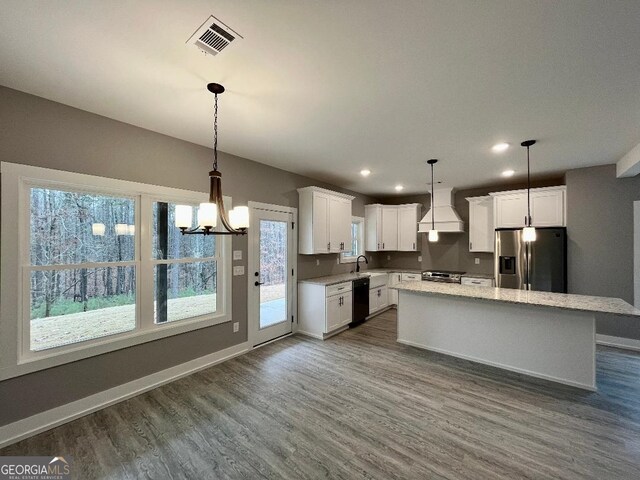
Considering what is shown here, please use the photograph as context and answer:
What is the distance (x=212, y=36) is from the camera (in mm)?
1585

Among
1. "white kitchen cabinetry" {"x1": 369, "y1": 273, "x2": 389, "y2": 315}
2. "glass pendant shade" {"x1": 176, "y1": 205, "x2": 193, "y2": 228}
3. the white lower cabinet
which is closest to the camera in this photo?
"glass pendant shade" {"x1": 176, "y1": 205, "x2": 193, "y2": 228}

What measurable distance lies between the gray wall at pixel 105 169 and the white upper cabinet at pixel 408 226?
13.5ft

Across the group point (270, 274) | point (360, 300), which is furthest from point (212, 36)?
point (360, 300)

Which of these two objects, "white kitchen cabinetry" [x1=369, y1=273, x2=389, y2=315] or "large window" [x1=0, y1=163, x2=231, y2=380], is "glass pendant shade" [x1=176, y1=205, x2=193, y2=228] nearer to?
"large window" [x1=0, y1=163, x2=231, y2=380]

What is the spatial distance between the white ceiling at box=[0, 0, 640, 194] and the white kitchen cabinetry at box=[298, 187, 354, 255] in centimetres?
145

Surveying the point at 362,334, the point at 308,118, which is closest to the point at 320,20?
the point at 308,118

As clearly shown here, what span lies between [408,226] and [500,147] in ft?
10.9

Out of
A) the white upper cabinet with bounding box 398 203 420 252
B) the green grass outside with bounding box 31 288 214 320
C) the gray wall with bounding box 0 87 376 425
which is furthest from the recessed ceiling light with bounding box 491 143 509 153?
the green grass outside with bounding box 31 288 214 320

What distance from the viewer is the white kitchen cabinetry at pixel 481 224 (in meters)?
5.36

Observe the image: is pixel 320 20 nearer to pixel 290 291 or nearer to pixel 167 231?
pixel 167 231

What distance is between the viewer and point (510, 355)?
10.6 feet

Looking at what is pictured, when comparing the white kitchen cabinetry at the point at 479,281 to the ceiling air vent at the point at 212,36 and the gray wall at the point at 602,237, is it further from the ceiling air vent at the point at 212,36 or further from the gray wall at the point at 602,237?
the ceiling air vent at the point at 212,36

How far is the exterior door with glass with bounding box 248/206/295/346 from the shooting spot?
3968mm

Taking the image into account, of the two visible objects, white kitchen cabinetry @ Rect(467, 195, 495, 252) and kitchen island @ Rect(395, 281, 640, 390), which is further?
white kitchen cabinetry @ Rect(467, 195, 495, 252)
